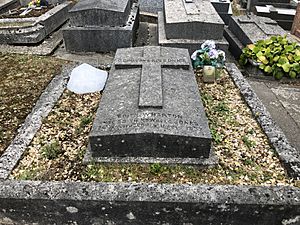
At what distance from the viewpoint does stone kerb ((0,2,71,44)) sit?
7062 mm

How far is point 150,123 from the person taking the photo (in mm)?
3037

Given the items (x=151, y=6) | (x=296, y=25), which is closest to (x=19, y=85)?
(x=151, y=6)

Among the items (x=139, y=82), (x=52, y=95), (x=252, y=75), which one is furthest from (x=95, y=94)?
(x=252, y=75)

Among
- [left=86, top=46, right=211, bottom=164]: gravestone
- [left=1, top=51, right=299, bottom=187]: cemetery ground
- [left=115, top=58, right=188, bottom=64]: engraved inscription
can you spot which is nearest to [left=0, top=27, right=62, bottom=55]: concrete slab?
[left=1, top=51, right=299, bottom=187]: cemetery ground

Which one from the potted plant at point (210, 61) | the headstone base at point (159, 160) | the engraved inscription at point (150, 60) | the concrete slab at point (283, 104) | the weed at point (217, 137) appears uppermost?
the engraved inscription at point (150, 60)

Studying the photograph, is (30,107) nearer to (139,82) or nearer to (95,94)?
(95,94)

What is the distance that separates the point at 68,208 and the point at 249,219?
157cm

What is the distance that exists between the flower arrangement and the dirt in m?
2.84

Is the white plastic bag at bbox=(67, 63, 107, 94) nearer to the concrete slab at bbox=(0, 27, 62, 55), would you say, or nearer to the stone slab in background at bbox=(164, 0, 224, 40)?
the stone slab in background at bbox=(164, 0, 224, 40)

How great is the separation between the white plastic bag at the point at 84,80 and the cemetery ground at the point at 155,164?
11 cm

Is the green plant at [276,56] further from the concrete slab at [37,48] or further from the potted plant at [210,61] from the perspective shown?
the concrete slab at [37,48]

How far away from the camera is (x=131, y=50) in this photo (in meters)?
4.60

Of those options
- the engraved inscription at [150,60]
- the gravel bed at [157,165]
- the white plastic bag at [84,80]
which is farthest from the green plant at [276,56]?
the white plastic bag at [84,80]

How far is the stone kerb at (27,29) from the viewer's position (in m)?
7.06
